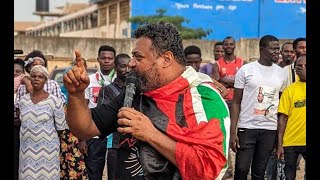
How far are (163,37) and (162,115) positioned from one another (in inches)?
16.6

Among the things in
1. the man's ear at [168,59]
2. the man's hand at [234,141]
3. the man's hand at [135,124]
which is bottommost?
the man's hand at [234,141]

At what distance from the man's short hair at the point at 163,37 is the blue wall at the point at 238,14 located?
42.6m

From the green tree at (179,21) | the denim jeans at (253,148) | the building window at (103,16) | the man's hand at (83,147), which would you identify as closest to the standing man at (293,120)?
the denim jeans at (253,148)

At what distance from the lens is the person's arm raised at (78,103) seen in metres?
3.58

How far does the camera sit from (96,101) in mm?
Answer: 8727

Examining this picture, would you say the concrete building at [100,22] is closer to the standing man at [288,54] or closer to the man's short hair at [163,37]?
the standing man at [288,54]

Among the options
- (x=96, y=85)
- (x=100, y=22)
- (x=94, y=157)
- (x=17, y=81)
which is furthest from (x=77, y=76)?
(x=100, y=22)

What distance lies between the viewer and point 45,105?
766 cm

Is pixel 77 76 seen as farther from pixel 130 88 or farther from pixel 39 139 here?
pixel 39 139

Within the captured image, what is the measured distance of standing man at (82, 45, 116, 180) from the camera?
852 centimetres

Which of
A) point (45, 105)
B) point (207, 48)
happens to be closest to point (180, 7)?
point (207, 48)

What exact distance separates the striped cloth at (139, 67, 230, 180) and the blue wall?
42668 millimetres

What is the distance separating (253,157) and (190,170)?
4710mm
